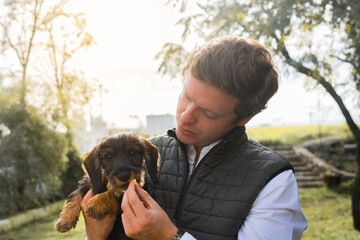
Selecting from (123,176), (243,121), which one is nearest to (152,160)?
(123,176)

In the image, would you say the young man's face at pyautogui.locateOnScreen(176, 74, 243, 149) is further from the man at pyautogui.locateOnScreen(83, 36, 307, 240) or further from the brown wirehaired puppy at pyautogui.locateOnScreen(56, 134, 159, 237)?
the brown wirehaired puppy at pyautogui.locateOnScreen(56, 134, 159, 237)

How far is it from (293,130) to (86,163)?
18.3 metres

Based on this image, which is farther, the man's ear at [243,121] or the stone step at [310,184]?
the stone step at [310,184]

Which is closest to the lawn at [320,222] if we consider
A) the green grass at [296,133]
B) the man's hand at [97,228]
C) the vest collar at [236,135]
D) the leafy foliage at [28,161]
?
the leafy foliage at [28,161]

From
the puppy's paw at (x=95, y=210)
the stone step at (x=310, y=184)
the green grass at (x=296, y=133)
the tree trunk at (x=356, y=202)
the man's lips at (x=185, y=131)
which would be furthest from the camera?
the green grass at (x=296, y=133)

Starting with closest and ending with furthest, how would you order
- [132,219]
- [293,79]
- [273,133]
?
[132,219] < [293,79] < [273,133]

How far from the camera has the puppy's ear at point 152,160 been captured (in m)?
2.02

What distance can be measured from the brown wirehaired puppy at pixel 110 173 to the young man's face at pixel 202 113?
0.39m

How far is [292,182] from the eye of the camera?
1632 mm

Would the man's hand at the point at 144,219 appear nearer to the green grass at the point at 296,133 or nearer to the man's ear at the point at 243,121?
the man's ear at the point at 243,121

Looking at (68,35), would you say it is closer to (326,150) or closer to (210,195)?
(210,195)

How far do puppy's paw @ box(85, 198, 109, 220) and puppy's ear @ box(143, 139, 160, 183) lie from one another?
12.2 inches

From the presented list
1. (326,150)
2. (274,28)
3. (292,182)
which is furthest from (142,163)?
(326,150)

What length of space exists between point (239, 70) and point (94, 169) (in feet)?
3.51
